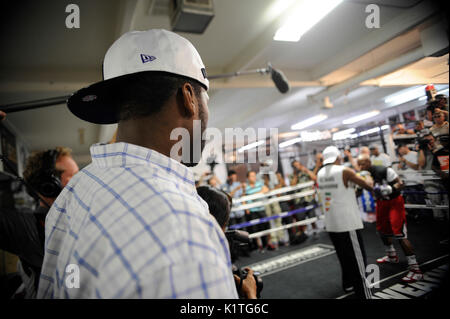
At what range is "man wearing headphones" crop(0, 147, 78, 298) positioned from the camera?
5.11 feet

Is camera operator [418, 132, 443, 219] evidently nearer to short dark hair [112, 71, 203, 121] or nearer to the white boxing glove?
the white boxing glove

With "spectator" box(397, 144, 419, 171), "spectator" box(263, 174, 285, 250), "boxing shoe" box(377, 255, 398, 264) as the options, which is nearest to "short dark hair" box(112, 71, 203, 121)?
"boxing shoe" box(377, 255, 398, 264)

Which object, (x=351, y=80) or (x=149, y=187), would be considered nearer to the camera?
(x=149, y=187)

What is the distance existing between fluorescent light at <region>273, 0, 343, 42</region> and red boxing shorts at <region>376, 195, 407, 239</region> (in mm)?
2704

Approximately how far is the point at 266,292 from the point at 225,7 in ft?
13.2

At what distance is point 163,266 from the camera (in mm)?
461

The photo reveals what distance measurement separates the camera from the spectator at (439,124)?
3.06 meters

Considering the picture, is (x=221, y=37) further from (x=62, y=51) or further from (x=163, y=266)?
(x=163, y=266)

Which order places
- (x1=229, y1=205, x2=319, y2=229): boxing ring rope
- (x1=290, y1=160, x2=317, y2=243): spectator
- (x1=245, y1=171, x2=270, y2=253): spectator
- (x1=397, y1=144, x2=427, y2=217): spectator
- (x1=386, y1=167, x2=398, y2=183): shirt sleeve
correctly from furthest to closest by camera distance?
(x1=290, y1=160, x2=317, y2=243): spectator
(x1=245, y1=171, x2=270, y2=253): spectator
(x1=229, y1=205, x2=319, y2=229): boxing ring rope
(x1=397, y1=144, x2=427, y2=217): spectator
(x1=386, y1=167, x2=398, y2=183): shirt sleeve

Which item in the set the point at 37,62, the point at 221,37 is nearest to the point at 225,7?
the point at 221,37

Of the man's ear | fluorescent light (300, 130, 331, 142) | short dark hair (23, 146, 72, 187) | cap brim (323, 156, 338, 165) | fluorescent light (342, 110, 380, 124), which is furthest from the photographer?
fluorescent light (342, 110, 380, 124)

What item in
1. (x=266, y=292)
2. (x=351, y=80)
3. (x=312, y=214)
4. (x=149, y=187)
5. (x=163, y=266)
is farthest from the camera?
(x=312, y=214)

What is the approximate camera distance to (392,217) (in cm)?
349

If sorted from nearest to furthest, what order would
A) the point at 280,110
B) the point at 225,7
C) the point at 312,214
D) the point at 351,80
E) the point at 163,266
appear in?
1. the point at 163,266
2. the point at 225,7
3. the point at 351,80
4. the point at 312,214
5. the point at 280,110
